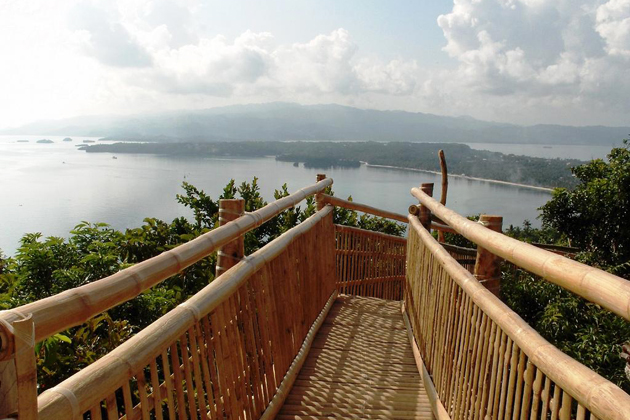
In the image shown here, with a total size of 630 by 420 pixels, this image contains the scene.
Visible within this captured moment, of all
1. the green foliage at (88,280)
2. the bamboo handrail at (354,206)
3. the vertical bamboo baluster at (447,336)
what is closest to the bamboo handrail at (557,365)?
the vertical bamboo baluster at (447,336)

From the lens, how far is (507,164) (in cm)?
10600

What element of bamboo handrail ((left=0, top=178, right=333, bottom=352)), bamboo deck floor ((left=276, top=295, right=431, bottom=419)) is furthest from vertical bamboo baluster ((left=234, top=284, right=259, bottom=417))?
bamboo deck floor ((left=276, top=295, right=431, bottom=419))

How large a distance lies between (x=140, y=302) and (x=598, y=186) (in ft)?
25.9

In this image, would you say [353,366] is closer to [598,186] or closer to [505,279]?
[505,279]

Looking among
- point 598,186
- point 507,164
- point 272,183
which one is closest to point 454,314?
point 598,186

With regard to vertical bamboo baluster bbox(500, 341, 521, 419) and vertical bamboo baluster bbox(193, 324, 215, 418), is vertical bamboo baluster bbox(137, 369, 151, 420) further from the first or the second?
vertical bamboo baluster bbox(500, 341, 521, 419)

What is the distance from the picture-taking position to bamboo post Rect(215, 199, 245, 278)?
1.96m

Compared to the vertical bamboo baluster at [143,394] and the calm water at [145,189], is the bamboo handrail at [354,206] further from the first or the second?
the calm water at [145,189]

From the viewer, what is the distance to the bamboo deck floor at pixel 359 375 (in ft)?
7.47

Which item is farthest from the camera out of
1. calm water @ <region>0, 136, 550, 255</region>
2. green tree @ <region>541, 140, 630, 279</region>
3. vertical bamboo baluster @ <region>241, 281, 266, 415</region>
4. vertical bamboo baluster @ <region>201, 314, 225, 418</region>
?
calm water @ <region>0, 136, 550, 255</region>

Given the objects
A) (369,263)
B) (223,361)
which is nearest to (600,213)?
(369,263)

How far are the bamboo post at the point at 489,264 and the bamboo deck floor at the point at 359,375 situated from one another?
0.81m

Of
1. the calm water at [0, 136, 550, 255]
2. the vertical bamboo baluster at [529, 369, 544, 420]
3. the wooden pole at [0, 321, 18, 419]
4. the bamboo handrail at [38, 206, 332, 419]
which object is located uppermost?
the wooden pole at [0, 321, 18, 419]

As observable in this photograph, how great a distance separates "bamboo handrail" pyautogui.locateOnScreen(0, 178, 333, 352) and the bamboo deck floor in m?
1.13
